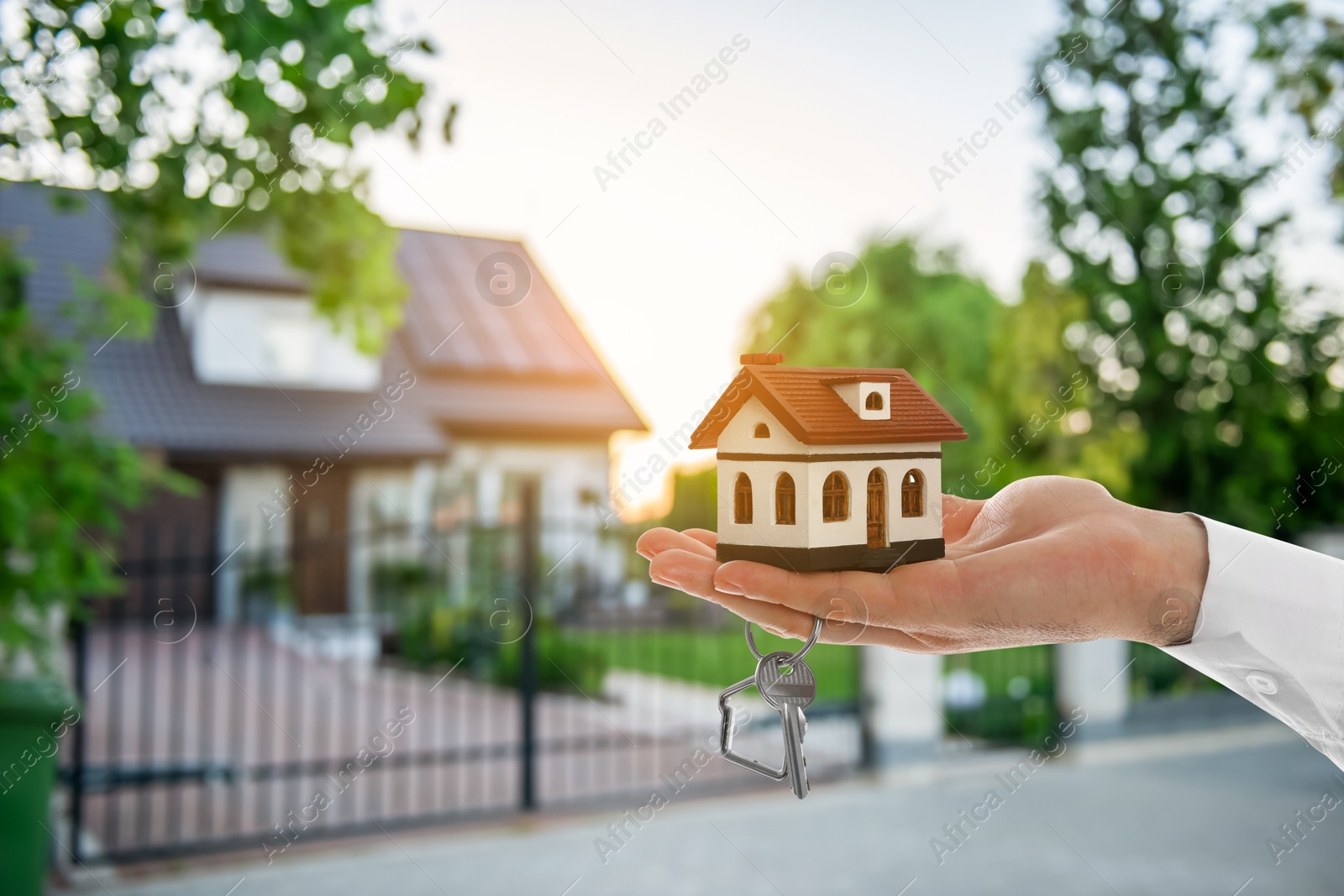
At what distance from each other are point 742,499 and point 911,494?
0.28m

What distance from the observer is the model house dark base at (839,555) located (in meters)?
1.57

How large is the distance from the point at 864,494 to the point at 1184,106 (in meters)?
10.1

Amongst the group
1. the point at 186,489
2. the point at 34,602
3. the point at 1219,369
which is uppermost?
the point at 1219,369

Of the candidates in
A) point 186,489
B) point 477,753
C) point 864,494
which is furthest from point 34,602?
point 864,494

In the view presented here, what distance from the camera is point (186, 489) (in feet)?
15.4

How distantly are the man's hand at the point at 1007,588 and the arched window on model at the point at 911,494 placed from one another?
0.11 meters

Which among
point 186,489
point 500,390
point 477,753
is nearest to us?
point 186,489

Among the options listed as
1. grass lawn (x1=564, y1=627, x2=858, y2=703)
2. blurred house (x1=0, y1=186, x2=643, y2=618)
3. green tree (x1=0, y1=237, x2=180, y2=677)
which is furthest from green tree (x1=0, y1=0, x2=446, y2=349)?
blurred house (x1=0, y1=186, x2=643, y2=618)

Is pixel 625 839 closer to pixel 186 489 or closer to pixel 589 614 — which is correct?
pixel 186 489

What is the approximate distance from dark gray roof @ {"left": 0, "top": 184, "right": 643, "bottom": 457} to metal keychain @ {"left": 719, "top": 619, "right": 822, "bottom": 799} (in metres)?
13.8

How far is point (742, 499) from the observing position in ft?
5.68

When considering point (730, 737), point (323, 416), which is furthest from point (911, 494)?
point (323, 416)

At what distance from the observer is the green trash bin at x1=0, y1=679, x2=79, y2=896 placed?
4203 mm

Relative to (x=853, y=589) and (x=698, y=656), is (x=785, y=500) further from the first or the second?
(x=698, y=656)
